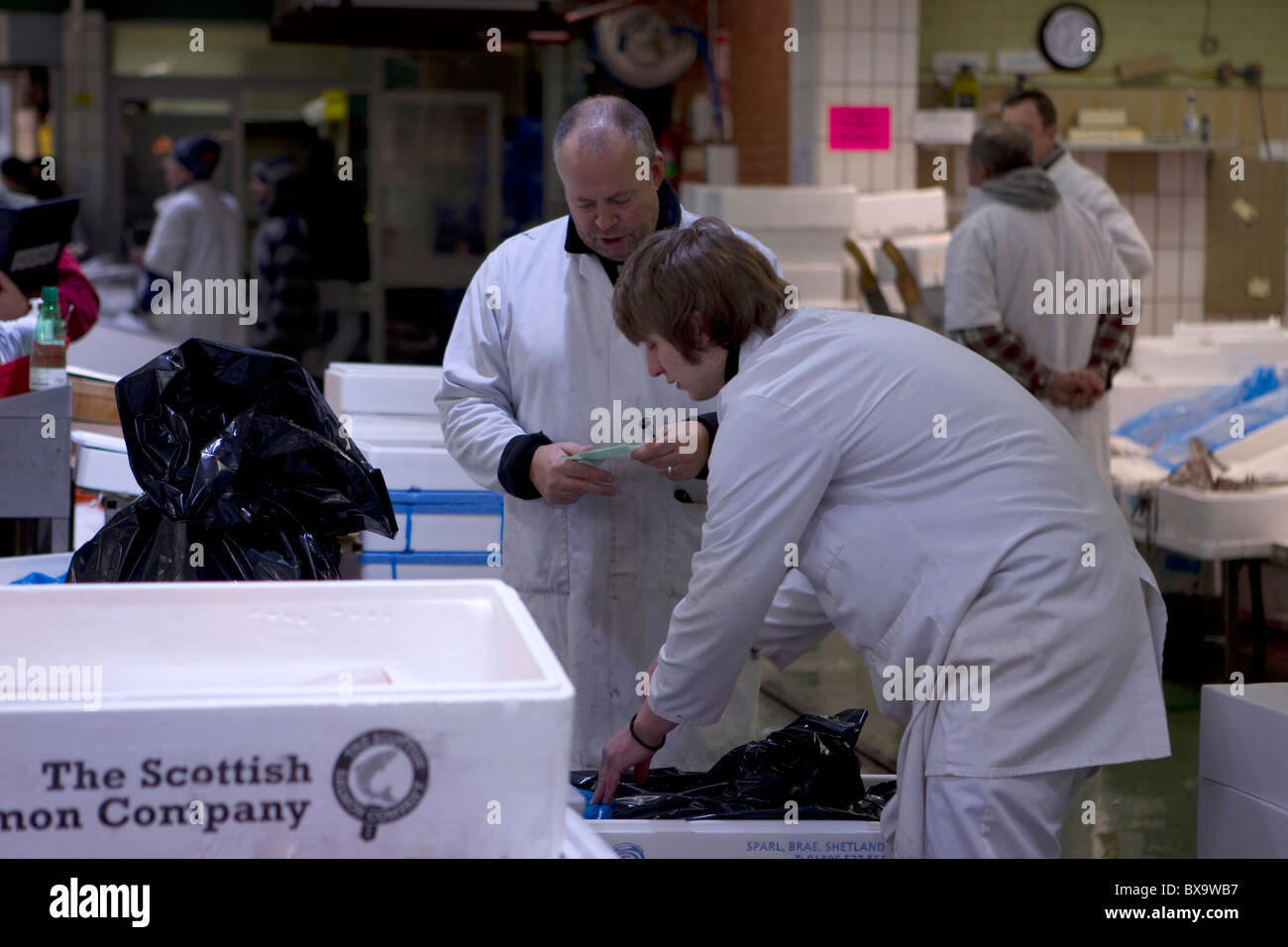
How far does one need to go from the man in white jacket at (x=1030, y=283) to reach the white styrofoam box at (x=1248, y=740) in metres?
2.52

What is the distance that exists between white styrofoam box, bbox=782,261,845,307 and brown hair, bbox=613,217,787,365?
14.7 ft

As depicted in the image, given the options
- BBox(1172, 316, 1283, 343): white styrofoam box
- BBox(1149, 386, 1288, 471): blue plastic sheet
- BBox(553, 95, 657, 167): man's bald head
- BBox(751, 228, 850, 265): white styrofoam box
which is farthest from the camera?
BBox(751, 228, 850, 265): white styrofoam box

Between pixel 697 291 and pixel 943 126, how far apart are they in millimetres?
5630

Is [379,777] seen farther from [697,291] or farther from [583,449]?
[583,449]

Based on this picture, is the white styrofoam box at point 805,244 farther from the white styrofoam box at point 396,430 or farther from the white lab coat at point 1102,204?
the white styrofoam box at point 396,430

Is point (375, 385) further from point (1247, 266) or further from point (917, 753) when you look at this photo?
point (1247, 266)

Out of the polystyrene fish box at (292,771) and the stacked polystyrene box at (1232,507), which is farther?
the stacked polystyrene box at (1232,507)

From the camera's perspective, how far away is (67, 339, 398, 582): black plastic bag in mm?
2025

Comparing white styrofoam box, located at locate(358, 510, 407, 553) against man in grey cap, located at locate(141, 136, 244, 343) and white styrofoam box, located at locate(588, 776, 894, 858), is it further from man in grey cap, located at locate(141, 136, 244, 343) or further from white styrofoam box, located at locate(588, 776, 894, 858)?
man in grey cap, located at locate(141, 136, 244, 343)

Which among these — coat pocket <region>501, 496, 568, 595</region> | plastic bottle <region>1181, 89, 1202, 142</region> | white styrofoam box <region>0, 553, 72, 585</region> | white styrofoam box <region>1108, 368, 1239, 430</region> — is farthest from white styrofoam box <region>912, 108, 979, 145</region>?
white styrofoam box <region>0, 553, 72, 585</region>

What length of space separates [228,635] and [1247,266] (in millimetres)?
7392

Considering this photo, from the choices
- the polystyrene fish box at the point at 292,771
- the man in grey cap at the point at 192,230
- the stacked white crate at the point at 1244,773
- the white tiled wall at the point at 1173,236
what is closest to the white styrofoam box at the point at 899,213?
the white tiled wall at the point at 1173,236

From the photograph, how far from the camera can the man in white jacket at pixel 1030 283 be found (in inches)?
176
